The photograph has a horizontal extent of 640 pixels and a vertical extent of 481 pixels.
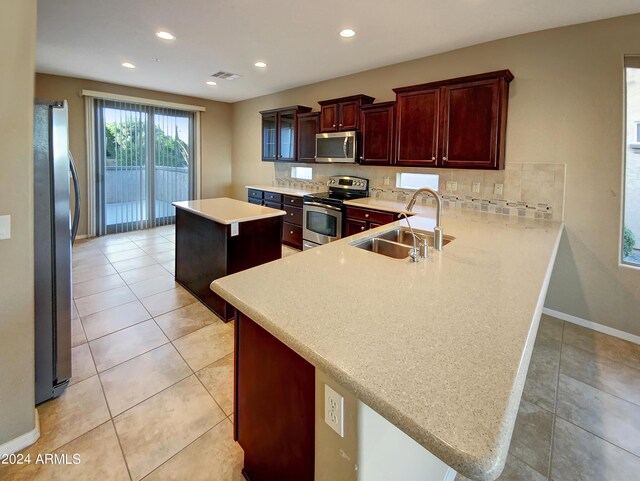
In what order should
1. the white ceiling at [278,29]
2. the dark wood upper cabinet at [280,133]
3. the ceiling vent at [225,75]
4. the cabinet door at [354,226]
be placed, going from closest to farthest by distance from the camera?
the white ceiling at [278,29] → the cabinet door at [354,226] → the ceiling vent at [225,75] → the dark wood upper cabinet at [280,133]

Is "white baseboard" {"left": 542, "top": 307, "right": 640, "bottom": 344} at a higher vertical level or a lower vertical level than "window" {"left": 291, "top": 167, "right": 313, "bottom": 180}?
lower

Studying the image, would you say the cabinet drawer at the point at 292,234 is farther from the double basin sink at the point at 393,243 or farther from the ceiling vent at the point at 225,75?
the double basin sink at the point at 393,243

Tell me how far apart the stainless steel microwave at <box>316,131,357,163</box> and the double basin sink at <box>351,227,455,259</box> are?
212 cm

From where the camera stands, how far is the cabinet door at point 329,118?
4625 mm

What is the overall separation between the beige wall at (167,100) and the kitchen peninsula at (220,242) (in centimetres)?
329

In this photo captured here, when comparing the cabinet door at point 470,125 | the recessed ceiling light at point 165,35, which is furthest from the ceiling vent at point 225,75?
the cabinet door at point 470,125

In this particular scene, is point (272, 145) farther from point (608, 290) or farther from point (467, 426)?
point (467, 426)

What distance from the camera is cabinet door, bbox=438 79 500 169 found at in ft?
10.2

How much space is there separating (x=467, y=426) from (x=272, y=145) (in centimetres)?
568

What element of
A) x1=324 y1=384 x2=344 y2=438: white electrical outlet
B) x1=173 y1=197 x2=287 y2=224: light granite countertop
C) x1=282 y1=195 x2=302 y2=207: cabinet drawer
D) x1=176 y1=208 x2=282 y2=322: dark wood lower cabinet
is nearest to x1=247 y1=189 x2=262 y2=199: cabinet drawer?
x1=282 y1=195 x2=302 y2=207: cabinet drawer

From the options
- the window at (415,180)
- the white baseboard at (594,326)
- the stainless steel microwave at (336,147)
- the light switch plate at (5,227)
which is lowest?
the white baseboard at (594,326)

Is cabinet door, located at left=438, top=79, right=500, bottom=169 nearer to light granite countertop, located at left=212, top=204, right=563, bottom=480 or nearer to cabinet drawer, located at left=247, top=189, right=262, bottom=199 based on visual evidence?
light granite countertop, located at left=212, top=204, right=563, bottom=480

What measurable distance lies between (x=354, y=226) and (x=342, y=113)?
1.62m

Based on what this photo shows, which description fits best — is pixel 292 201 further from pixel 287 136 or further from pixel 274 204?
pixel 287 136
